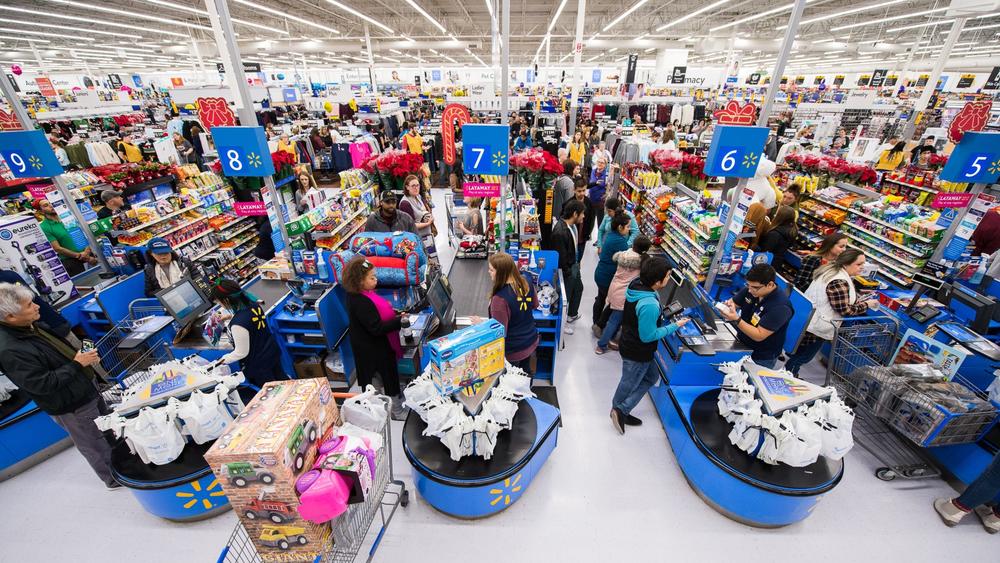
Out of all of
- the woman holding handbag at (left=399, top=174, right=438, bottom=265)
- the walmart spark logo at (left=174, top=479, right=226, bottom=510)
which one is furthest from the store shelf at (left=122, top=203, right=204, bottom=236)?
the walmart spark logo at (left=174, top=479, right=226, bottom=510)

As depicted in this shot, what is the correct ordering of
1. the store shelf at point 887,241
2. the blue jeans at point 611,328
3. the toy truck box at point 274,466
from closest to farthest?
the toy truck box at point 274,466 < the blue jeans at point 611,328 < the store shelf at point 887,241

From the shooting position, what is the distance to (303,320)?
4.13m

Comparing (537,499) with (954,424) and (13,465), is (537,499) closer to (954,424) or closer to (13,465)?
(954,424)

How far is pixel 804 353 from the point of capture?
4.28m

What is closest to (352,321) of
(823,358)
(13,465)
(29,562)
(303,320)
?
(303,320)

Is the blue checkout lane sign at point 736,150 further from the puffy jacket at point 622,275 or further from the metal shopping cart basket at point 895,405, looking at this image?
the metal shopping cart basket at point 895,405

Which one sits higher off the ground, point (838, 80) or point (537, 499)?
point (838, 80)

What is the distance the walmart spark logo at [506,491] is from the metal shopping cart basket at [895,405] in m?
2.94

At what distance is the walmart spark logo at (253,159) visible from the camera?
12.5 ft

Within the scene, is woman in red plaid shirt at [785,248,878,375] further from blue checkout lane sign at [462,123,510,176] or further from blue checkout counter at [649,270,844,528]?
blue checkout lane sign at [462,123,510,176]

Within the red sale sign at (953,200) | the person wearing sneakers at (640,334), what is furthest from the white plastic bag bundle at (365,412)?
the red sale sign at (953,200)

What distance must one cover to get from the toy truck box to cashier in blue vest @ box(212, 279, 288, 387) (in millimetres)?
1335

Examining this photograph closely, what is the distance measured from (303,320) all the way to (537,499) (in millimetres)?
2846

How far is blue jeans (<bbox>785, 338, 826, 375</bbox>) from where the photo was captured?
13.7 feet
